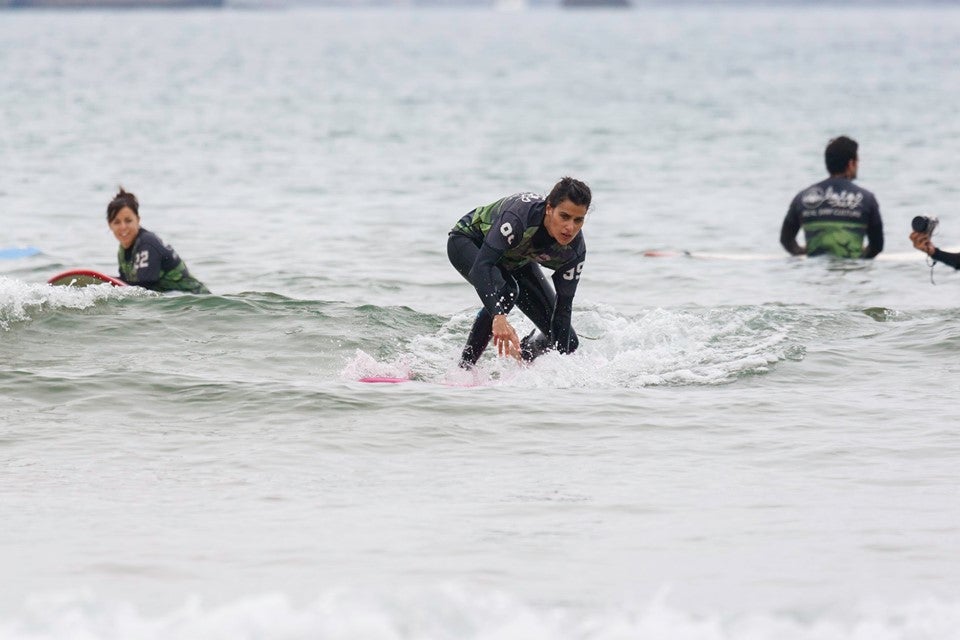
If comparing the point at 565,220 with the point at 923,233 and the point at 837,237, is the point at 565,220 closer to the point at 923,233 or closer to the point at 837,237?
the point at 923,233

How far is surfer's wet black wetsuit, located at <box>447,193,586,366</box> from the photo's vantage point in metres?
9.78

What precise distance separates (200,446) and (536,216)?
8.92 feet

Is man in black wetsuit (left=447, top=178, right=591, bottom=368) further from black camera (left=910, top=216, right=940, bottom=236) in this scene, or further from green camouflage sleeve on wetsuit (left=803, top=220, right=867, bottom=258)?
green camouflage sleeve on wetsuit (left=803, top=220, right=867, bottom=258)

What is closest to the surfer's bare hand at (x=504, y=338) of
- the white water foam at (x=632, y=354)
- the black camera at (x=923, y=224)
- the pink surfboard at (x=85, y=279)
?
the white water foam at (x=632, y=354)

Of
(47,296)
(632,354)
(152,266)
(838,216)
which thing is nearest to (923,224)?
(632,354)

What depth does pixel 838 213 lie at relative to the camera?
50.8 ft

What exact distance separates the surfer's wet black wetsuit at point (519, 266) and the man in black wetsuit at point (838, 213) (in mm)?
5573

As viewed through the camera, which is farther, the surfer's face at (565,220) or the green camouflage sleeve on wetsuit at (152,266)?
the green camouflage sleeve on wetsuit at (152,266)

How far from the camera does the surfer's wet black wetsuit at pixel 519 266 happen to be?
9.78 metres

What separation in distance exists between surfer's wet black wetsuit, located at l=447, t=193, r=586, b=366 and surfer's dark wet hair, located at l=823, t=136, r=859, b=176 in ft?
17.8

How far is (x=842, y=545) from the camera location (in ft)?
22.9

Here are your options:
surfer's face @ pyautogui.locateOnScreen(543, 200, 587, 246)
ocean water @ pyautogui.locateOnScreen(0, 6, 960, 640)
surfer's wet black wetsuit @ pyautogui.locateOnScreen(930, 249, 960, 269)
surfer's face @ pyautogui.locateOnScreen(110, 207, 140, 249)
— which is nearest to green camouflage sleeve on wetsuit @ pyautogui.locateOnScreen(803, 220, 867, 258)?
ocean water @ pyautogui.locateOnScreen(0, 6, 960, 640)

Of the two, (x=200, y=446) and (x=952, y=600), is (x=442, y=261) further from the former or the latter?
(x=952, y=600)

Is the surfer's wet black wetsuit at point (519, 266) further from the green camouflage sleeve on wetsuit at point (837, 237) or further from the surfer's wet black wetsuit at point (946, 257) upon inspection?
the green camouflage sleeve on wetsuit at point (837, 237)
